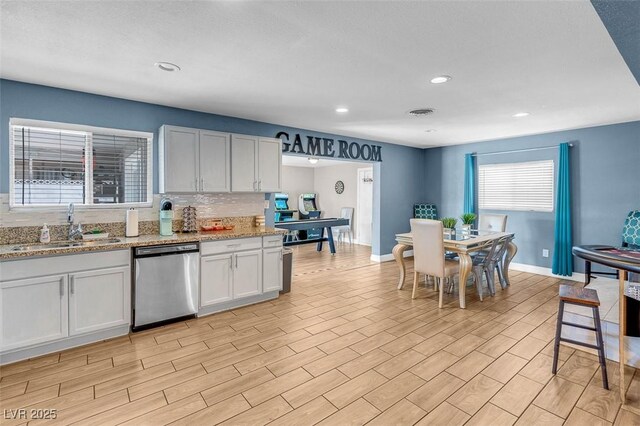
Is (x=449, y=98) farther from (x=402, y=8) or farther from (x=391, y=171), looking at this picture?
(x=391, y=171)

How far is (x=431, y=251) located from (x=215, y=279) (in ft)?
8.71

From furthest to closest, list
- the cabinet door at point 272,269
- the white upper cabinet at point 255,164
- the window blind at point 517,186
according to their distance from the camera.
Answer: the window blind at point 517,186
the white upper cabinet at point 255,164
the cabinet door at point 272,269

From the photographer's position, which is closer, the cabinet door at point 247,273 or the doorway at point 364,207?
the cabinet door at point 247,273

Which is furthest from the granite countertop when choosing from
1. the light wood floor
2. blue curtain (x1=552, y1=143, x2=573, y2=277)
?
blue curtain (x1=552, y1=143, x2=573, y2=277)

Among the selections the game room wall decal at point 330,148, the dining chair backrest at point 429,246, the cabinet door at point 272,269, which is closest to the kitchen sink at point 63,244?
the cabinet door at point 272,269

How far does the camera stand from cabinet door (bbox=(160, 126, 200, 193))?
3.68 meters

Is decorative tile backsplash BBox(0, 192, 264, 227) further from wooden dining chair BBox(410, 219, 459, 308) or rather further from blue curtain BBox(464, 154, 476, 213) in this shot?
blue curtain BBox(464, 154, 476, 213)

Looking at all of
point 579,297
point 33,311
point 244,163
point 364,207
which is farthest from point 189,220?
point 364,207

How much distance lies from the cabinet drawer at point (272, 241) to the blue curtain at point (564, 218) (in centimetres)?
456

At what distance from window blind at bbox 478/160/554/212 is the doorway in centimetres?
299

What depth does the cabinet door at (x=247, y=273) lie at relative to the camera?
12.6 ft

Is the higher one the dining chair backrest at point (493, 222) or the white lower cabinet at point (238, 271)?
the dining chair backrest at point (493, 222)

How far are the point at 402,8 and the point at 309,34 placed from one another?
641mm

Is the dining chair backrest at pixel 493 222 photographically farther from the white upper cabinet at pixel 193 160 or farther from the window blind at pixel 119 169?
the window blind at pixel 119 169
